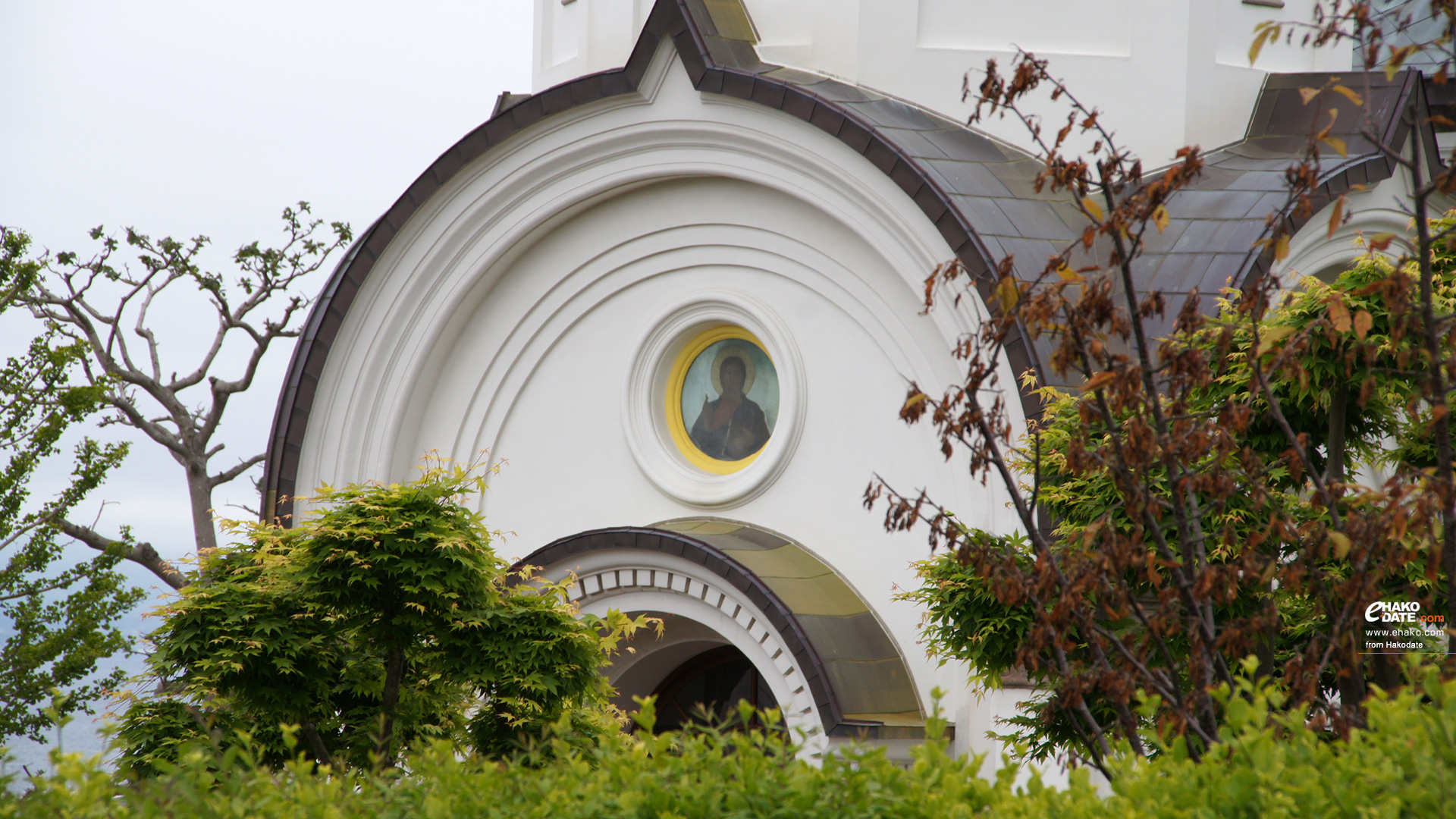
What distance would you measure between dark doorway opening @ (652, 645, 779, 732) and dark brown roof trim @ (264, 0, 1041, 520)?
3.91 metres

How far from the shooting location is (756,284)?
11852 mm

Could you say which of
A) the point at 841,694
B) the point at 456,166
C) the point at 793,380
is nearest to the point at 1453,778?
the point at 841,694

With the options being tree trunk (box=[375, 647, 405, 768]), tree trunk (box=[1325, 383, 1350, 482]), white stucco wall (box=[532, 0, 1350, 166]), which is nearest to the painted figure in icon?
white stucco wall (box=[532, 0, 1350, 166])

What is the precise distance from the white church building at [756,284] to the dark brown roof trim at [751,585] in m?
0.02

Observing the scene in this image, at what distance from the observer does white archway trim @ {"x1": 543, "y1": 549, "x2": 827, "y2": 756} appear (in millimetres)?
10008

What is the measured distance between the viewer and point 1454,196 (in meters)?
11.4

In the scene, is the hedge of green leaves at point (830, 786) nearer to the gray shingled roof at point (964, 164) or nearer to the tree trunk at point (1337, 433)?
the tree trunk at point (1337, 433)

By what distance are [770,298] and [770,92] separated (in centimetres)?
179

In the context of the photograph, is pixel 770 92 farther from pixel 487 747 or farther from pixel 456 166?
pixel 487 747

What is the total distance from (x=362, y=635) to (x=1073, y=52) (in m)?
8.21

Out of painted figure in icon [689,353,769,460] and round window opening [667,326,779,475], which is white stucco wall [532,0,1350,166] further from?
painted figure in icon [689,353,769,460]

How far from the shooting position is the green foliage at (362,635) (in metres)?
8.30

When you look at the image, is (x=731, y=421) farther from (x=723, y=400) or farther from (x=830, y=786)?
(x=830, y=786)

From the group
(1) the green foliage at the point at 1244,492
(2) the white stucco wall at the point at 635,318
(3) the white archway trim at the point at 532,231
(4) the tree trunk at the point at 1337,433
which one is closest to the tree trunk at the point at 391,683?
(1) the green foliage at the point at 1244,492
